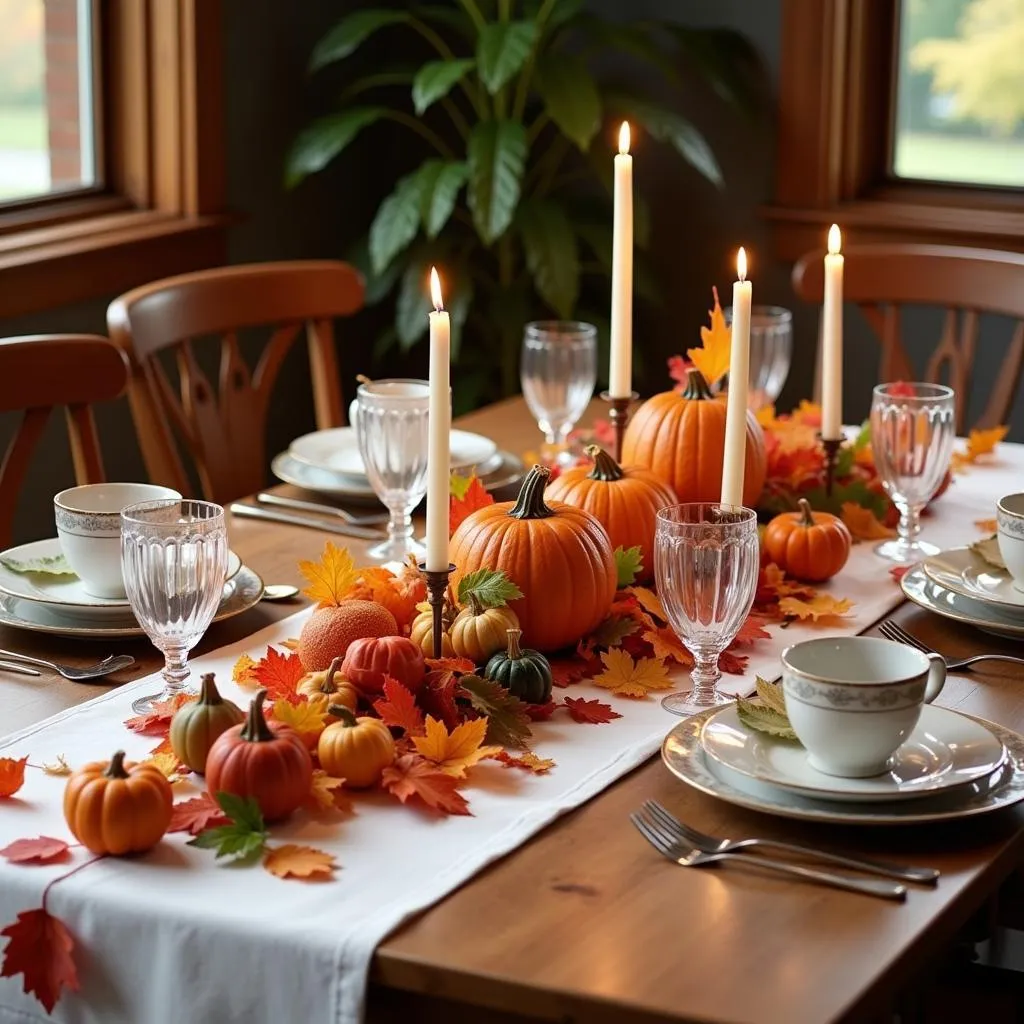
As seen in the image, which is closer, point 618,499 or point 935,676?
point 935,676

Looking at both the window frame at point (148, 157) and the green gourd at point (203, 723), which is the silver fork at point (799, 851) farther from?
the window frame at point (148, 157)

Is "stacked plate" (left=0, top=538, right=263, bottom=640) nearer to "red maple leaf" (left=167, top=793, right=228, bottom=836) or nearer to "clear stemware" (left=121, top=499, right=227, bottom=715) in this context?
"clear stemware" (left=121, top=499, right=227, bottom=715)

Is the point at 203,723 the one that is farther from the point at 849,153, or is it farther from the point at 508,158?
the point at 849,153

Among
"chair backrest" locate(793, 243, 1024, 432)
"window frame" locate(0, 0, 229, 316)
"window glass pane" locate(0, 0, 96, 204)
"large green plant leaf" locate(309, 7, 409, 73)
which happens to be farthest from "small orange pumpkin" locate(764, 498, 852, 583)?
"large green plant leaf" locate(309, 7, 409, 73)

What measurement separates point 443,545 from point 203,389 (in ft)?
3.66

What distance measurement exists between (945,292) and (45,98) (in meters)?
1.71

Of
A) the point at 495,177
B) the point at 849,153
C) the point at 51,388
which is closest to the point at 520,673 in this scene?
the point at 51,388

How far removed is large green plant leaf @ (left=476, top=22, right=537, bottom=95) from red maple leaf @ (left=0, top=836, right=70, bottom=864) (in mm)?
2278

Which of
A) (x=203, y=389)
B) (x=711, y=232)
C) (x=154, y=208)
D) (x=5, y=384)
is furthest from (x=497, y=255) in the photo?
(x=5, y=384)

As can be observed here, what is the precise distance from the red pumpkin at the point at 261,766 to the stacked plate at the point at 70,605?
38 centimetres

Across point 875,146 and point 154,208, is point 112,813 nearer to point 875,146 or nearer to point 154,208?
point 154,208

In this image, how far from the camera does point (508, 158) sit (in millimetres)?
3270

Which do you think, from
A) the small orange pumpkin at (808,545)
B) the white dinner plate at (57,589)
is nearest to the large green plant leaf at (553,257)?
the small orange pumpkin at (808,545)

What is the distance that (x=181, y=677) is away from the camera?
1350 millimetres
